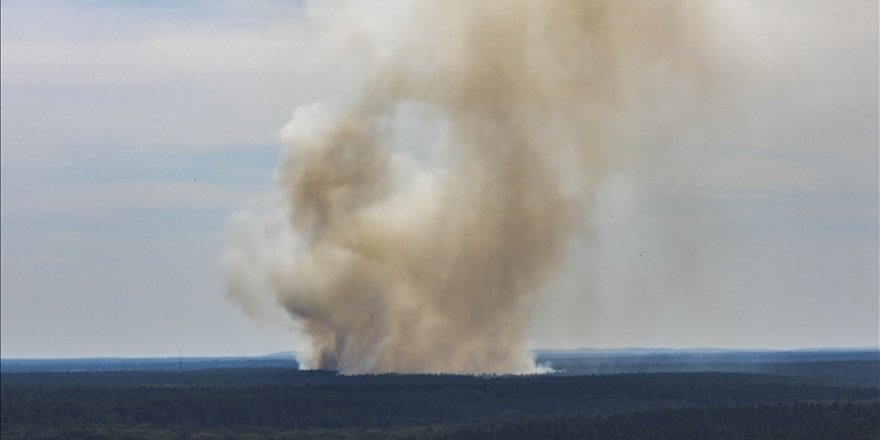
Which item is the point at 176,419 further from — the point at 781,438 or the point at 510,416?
the point at 781,438

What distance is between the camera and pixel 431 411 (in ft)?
536

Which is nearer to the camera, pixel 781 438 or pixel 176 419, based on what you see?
pixel 781 438

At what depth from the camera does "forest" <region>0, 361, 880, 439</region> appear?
134750 mm

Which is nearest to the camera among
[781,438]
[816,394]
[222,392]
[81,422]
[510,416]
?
[781,438]

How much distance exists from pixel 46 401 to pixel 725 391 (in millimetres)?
83968

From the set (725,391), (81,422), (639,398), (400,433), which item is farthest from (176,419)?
(725,391)

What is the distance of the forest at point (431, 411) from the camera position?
13475cm

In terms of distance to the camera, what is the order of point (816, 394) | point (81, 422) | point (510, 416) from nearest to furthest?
point (81, 422), point (510, 416), point (816, 394)

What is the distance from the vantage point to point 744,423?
466 ft

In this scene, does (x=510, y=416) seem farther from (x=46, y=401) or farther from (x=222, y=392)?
(x=46, y=401)

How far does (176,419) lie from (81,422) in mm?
9597

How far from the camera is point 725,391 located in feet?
634

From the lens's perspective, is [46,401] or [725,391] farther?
[725,391]

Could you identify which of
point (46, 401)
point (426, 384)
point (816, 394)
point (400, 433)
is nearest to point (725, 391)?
point (816, 394)
